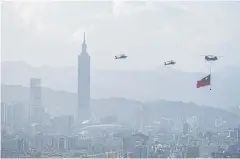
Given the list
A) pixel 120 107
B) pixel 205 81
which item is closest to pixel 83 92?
pixel 120 107

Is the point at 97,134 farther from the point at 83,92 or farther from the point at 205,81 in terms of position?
the point at 205,81

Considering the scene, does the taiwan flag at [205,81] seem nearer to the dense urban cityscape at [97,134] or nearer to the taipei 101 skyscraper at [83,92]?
A: the dense urban cityscape at [97,134]

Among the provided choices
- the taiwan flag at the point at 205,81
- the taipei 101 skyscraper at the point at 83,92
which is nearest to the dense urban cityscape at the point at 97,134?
the taipei 101 skyscraper at the point at 83,92

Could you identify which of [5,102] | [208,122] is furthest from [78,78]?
[208,122]

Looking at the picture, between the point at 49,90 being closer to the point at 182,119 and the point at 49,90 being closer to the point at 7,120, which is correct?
the point at 7,120

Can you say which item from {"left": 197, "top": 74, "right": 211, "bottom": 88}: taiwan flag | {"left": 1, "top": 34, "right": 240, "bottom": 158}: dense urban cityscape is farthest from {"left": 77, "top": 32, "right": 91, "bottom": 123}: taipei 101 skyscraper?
{"left": 197, "top": 74, "right": 211, "bottom": 88}: taiwan flag

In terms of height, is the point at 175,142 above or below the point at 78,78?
below

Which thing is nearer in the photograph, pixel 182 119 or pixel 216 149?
pixel 216 149

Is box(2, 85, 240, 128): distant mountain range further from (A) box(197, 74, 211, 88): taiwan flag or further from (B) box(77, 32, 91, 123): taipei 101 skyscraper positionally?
(A) box(197, 74, 211, 88): taiwan flag
